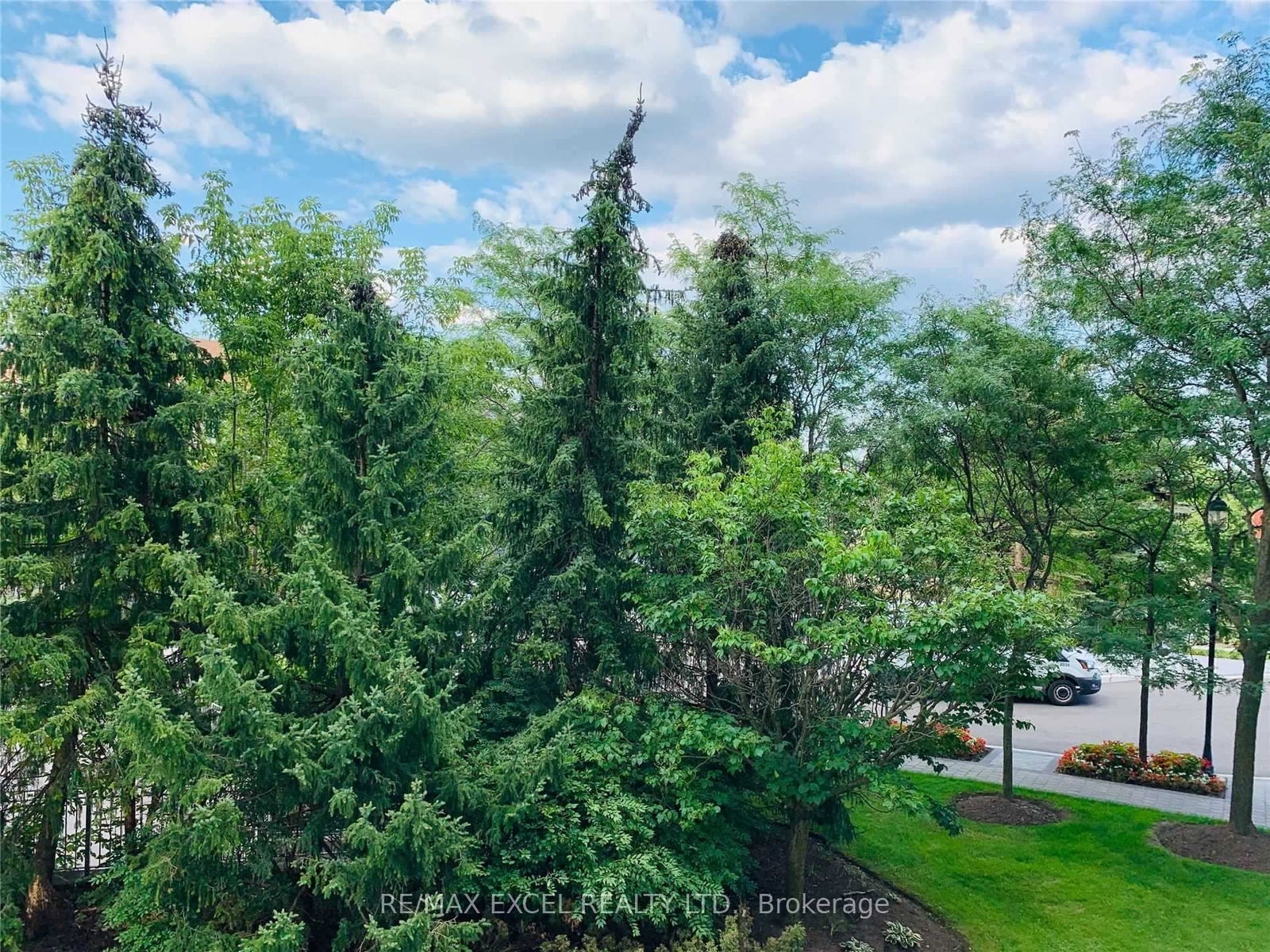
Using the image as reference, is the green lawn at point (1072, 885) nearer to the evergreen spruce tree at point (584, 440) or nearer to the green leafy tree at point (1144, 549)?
the green leafy tree at point (1144, 549)

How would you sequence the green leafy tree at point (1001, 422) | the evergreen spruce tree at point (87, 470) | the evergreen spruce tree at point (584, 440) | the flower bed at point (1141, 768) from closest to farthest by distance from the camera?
the evergreen spruce tree at point (87, 470) < the evergreen spruce tree at point (584, 440) < the green leafy tree at point (1001, 422) < the flower bed at point (1141, 768)

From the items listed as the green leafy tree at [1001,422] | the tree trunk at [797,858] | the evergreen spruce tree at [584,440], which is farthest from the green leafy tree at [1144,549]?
the evergreen spruce tree at [584,440]

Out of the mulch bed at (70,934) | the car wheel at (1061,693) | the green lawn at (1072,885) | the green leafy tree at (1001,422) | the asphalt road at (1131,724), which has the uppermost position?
the green leafy tree at (1001,422)

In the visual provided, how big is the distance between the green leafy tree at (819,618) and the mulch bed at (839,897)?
0.42 meters

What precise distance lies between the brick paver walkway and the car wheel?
4.54 metres

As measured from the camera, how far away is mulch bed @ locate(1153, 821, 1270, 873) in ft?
27.9

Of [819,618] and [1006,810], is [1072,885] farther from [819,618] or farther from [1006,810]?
[819,618]

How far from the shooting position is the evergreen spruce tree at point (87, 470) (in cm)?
581

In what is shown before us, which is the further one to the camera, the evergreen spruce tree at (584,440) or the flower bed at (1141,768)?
the flower bed at (1141,768)

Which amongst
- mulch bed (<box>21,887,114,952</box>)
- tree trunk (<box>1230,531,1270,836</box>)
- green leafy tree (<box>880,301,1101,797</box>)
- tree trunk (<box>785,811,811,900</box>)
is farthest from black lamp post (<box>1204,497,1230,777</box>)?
mulch bed (<box>21,887,114,952</box>)

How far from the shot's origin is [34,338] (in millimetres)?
5828

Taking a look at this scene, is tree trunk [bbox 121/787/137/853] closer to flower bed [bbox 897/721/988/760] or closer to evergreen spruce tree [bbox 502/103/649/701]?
evergreen spruce tree [bbox 502/103/649/701]

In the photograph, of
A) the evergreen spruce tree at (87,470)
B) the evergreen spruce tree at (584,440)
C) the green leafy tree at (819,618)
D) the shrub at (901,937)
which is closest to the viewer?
the evergreen spruce tree at (87,470)

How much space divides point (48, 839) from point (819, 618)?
22.2ft
